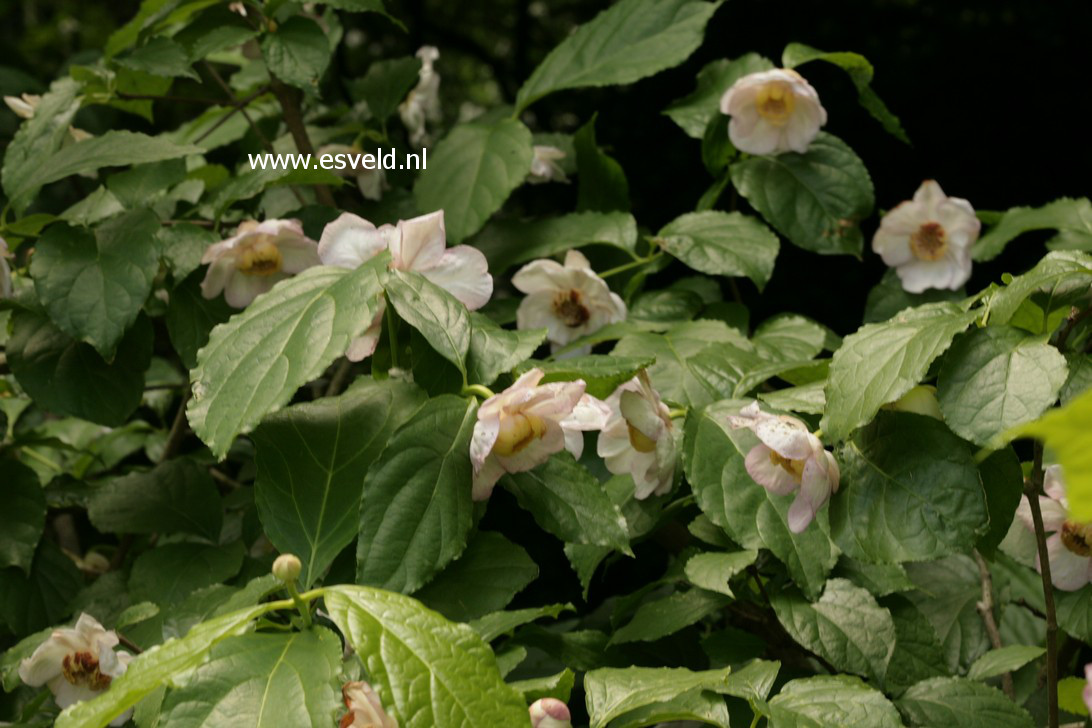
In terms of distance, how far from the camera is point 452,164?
49.2 inches

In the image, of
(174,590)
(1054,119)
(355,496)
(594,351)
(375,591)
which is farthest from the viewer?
(1054,119)

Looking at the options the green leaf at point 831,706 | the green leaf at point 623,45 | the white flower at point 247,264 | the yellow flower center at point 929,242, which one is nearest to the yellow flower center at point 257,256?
the white flower at point 247,264

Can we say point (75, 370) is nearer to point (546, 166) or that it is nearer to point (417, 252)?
point (417, 252)

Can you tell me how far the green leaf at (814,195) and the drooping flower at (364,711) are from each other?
0.78m

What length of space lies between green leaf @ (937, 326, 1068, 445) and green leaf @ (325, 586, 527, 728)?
0.30 m

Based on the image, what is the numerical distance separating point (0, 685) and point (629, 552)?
0.68 m

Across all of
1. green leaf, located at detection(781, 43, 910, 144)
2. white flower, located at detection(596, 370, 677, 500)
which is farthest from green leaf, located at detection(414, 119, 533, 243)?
white flower, located at detection(596, 370, 677, 500)

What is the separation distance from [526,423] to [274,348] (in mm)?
163

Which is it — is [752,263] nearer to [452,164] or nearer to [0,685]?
[452,164]

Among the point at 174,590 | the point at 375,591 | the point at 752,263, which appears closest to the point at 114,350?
the point at 174,590

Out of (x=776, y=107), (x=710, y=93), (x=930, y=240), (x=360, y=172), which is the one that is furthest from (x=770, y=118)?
(x=360, y=172)

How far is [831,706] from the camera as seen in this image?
27.2 inches

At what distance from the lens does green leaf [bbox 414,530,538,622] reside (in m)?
0.77

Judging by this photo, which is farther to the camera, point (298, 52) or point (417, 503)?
point (298, 52)
